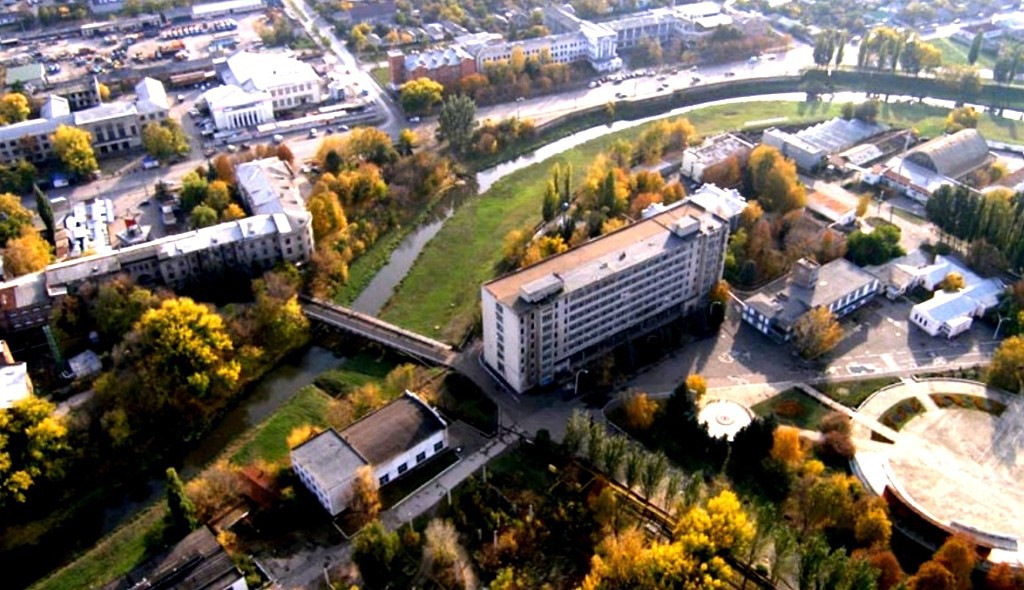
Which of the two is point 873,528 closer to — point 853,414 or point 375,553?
point 853,414

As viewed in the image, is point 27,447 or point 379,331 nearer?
point 27,447

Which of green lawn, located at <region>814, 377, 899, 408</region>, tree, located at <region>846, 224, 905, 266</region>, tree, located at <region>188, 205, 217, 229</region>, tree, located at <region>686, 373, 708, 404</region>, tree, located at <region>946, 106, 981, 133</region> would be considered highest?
tree, located at <region>946, 106, 981, 133</region>

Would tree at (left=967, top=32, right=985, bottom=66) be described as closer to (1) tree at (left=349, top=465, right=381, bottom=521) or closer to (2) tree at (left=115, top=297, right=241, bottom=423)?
(1) tree at (left=349, top=465, right=381, bottom=521)

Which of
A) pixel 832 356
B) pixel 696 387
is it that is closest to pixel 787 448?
pixel 696 387

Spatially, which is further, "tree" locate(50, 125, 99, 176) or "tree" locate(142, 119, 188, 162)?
"tree" locate(142, 119, 188, 162)

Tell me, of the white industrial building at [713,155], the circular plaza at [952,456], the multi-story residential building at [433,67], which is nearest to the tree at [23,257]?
the multi-story residential building at [433,67]

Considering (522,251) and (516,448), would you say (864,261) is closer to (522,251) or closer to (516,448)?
(522,251)

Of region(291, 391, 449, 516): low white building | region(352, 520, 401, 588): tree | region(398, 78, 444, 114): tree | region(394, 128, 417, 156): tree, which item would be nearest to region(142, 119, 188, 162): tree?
region(394, 128, 417, 156): tree
